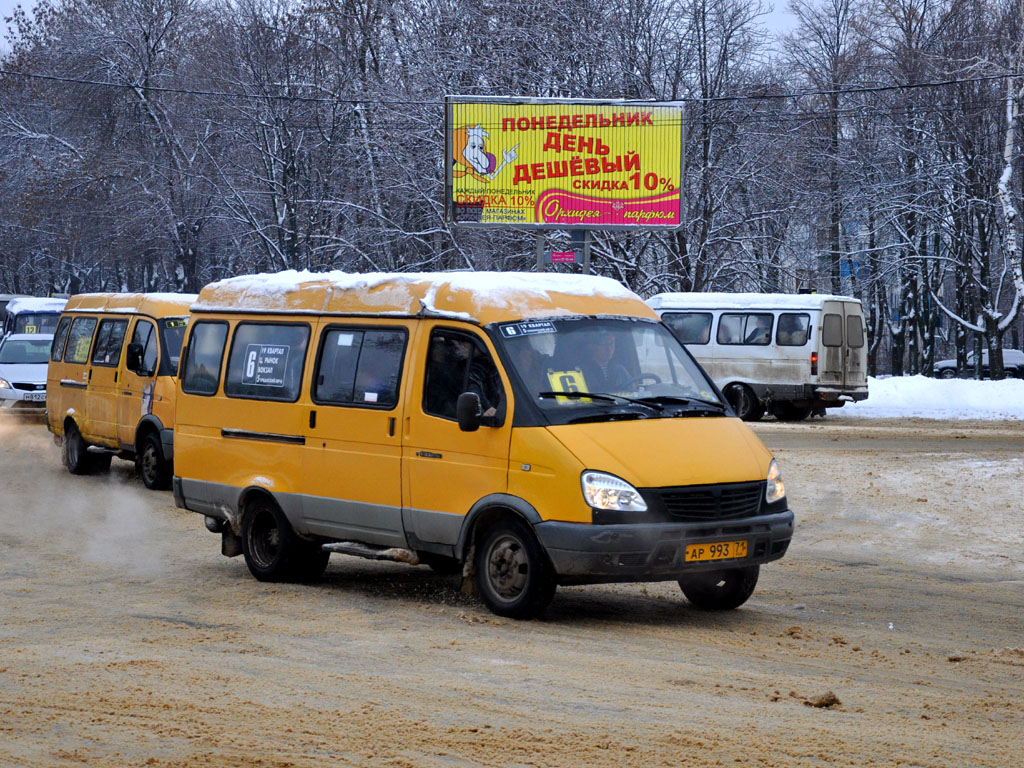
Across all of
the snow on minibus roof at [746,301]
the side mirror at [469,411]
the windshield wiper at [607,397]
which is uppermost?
the snow on minibus roof at [746,301]

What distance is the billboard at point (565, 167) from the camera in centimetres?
3159

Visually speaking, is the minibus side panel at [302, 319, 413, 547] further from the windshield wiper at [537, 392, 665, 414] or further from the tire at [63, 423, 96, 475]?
the tire at [63, 423, 96, 475]

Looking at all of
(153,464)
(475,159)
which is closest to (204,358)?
(153,464)

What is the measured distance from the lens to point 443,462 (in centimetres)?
895

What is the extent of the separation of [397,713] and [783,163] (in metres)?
32.9

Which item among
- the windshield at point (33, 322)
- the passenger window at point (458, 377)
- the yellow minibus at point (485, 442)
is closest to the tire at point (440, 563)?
the yellow minibus at point (485, 442)

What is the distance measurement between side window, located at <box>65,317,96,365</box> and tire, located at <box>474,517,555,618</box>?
10.7 metres

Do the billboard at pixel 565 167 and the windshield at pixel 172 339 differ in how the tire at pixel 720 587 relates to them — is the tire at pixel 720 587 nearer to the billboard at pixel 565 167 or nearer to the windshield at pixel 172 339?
the windshield at pixel 172 339

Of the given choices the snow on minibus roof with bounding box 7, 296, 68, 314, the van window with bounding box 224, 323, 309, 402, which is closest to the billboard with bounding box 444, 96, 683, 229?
the snow on minibus roof with bounding box 7, 296, 68, 314

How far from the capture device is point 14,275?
69938mm

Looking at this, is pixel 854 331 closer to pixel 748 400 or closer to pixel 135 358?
pixel 748 400

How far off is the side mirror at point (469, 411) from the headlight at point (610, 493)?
89 cm

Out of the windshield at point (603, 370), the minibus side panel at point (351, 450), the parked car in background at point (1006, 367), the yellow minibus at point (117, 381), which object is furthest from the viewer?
the parked car in background at point (1006, 367)

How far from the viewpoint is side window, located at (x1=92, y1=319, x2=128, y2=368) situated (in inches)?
688
